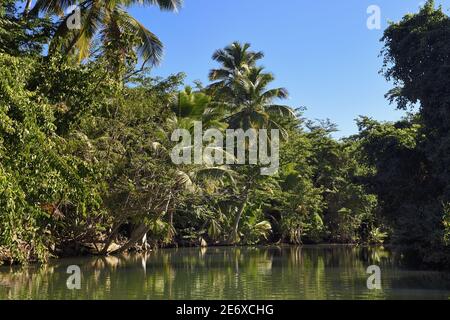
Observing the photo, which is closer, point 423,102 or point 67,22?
point 67,22

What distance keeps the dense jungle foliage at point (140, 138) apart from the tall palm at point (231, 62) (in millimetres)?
71

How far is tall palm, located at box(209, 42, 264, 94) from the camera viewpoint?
31.3m

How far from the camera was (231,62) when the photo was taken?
31.8m

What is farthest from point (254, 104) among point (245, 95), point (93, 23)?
point (93, 23)

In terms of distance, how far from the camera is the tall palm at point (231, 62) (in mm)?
31344

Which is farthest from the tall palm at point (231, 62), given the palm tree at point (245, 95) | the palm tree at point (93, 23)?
the palm tree at point (93, 23)

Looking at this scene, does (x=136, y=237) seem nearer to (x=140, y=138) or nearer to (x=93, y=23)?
(x=140, y=138)

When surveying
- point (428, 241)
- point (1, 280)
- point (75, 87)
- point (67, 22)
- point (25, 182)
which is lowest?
point (1, 280)

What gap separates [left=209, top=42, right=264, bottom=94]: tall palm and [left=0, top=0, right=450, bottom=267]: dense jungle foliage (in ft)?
0.23

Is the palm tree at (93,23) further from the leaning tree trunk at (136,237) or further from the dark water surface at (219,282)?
the leaning tree trunk at (136,237)

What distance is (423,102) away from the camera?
1662cm
